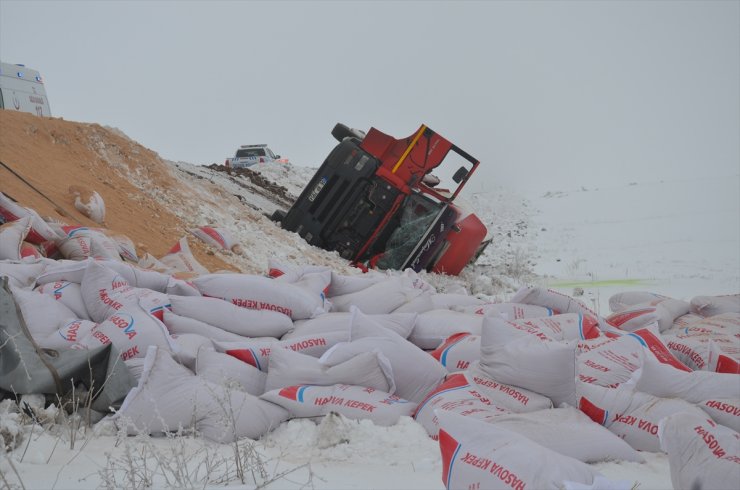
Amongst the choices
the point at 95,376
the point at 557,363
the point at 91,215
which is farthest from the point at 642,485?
the point at 91,215

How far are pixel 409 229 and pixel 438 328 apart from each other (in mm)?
5343

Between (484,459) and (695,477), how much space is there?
1.77ft

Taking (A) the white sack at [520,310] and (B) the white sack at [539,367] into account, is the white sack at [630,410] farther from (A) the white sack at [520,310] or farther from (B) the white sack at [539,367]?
(A) the white sack at [520,310]

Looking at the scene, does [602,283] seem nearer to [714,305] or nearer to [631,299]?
[631,299]

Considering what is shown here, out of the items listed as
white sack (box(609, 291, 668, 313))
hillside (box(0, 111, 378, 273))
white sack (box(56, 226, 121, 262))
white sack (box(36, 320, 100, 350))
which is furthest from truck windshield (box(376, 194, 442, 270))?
white sack (box(36, 320, 100, 350))

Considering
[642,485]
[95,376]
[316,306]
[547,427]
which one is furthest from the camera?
[316,306]

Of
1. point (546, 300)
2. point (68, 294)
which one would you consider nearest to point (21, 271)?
point (68, 294)

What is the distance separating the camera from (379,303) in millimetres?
4527

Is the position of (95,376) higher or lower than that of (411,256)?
lower

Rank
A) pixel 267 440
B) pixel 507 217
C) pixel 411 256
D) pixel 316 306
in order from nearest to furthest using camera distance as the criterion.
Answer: pixel 267 440, pixel 316 306, pixel 411 256, pixel 507 217

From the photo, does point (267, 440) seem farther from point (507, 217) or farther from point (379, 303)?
point (507, 217)

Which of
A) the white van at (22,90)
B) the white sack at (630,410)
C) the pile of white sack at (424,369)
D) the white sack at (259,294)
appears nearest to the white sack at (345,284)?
the pile of white sack at (424,369)

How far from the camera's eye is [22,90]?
1266cm

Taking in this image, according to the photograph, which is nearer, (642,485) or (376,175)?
(642,485)
